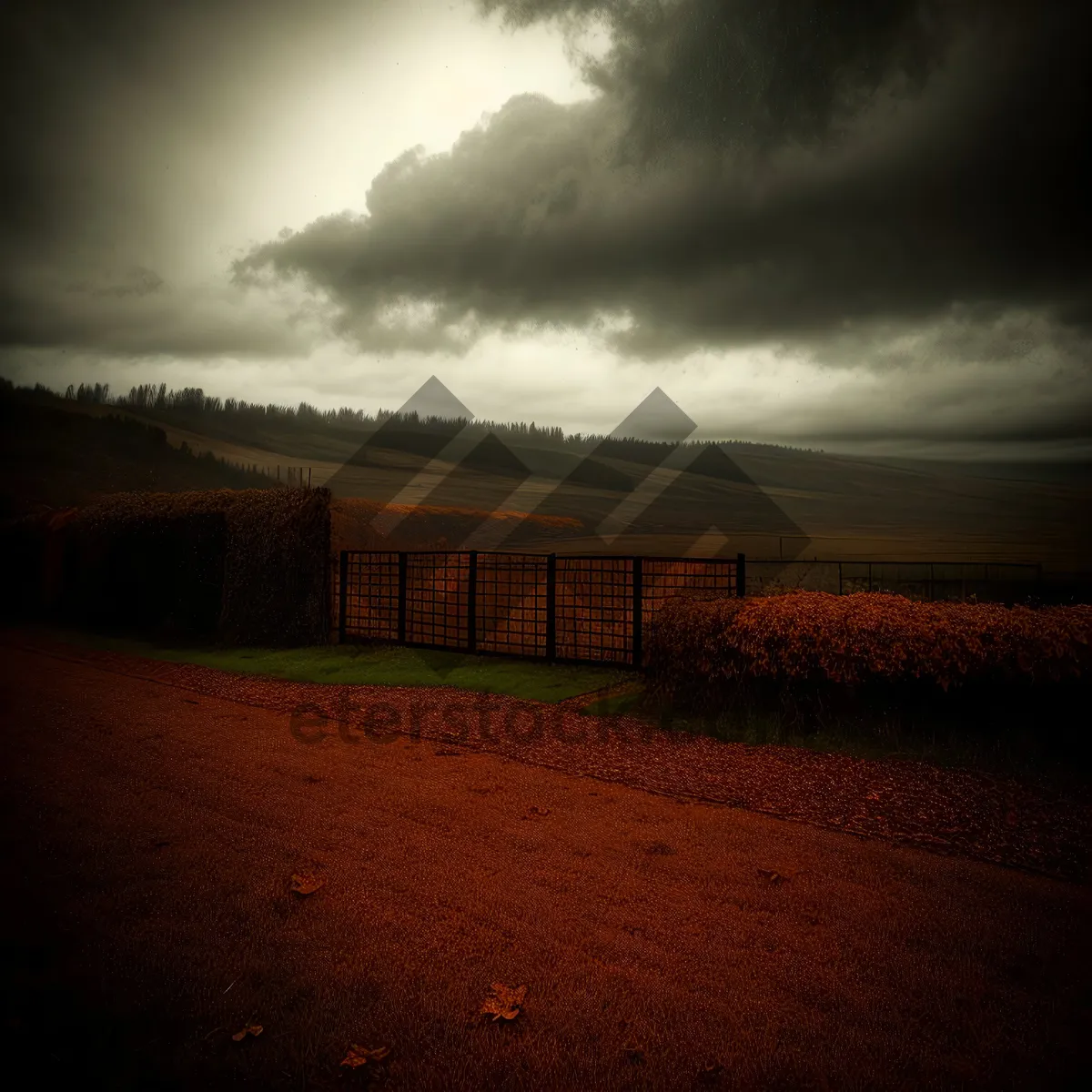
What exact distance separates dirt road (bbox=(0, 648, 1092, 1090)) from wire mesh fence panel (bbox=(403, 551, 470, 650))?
8669mm

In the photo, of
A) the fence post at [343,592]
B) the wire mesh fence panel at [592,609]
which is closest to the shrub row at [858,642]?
the wire mesh fence panel at [592,609]

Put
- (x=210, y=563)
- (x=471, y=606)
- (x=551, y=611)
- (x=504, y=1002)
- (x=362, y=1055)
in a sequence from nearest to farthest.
→ (x=362, y=1055) → (x=504, y=1002) → (x=551, y=611) → (x=471, y=606) → (x=210, y=563)

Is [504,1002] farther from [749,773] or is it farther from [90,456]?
[90,456]

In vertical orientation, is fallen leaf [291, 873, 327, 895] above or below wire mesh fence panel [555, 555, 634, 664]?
below

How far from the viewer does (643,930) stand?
3.26m

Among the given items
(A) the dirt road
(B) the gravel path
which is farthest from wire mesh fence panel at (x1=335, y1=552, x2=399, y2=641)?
(A) the dirt road

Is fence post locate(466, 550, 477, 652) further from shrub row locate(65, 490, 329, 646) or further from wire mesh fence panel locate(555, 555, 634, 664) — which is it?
shrub row locate(65, 490, 329, 646)

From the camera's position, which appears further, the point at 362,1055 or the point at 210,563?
the point at 210,563

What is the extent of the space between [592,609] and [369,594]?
17.0ft

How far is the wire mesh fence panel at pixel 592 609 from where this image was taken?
11469 millimetres

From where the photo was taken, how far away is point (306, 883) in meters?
3.68

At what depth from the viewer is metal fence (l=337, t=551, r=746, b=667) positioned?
1138 cm

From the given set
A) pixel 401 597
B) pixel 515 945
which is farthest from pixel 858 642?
pixel 401 597

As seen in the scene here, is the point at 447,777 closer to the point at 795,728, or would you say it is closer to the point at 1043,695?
the point at 795,728
